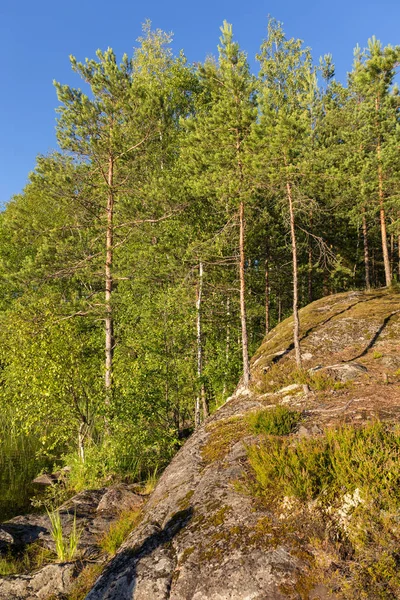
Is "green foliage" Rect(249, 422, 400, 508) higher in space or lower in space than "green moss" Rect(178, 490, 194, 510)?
higher

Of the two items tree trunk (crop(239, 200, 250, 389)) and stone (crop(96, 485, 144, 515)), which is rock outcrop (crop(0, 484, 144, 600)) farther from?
tree trunk (crop(239, 200, 250, 389))

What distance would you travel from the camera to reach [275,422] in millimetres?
6520

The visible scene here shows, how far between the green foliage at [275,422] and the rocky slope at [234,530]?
188mm

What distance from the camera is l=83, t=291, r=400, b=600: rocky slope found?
366 cm

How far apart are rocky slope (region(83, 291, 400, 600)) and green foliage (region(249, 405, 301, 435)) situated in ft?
0.62

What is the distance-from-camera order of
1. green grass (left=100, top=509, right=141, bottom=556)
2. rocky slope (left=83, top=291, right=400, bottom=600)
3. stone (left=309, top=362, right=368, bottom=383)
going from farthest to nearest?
stone (left=309, top=362, right=368, bottom=383) < green grass (left=100, top=509, right=141, bottom=556) < rocky slope (left=83, top=291, right=400, bottom=600)

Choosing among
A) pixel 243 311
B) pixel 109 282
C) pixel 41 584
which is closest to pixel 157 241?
pixel 109 282

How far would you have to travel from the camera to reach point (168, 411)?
14297mm

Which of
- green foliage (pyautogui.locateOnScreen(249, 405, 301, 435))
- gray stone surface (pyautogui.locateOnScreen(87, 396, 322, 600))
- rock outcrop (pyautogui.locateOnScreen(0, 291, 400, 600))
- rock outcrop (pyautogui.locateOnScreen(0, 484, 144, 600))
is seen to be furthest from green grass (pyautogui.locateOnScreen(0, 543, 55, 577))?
green foliage (pyautogui.locateOnScreen(249, 405, 301, 435))

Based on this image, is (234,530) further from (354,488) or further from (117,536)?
(117,536)

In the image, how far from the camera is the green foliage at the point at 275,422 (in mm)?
6344

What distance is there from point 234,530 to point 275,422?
8.06ft

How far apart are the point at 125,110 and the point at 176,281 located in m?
7.96

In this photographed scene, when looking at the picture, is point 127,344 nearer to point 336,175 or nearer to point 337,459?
point 336,175
